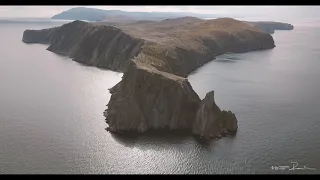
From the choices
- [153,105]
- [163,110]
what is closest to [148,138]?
[163,110]

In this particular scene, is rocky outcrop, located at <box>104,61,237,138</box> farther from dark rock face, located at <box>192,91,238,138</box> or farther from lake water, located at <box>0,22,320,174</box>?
lake water, located at <box>0,22,320,174</box>

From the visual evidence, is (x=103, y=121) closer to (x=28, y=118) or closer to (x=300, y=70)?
(x=28, y=118)

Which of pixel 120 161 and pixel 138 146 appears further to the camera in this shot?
pixel 138 146

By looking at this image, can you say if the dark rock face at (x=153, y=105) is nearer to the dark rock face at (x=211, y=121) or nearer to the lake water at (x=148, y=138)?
the dark rock face at (x=211, y=121)

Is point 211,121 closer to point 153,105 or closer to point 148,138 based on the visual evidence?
point 148,138

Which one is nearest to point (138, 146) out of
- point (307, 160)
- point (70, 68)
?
point (307, 160)
